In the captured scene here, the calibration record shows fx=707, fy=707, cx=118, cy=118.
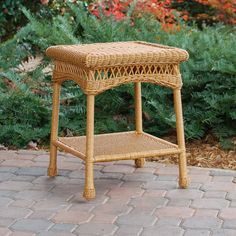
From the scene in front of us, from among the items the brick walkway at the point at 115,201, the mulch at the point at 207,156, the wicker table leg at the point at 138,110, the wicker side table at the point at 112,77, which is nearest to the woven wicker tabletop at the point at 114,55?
the wicker side table at the point at 112,77

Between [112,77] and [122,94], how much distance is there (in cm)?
154

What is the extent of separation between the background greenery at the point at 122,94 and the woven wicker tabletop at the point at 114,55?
0.94 metres

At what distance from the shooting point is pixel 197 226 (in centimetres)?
340

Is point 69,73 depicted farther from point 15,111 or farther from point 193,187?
point 15,111

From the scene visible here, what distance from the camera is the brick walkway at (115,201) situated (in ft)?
11.1

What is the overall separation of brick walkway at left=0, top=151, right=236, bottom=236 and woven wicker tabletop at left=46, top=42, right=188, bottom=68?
73 centimetres

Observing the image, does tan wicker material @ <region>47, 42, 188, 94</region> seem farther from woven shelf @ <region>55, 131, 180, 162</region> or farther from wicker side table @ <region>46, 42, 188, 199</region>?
woven shelf @ <region>55, 131, 180, 162</region>

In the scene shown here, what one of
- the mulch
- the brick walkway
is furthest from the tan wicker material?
the mulch

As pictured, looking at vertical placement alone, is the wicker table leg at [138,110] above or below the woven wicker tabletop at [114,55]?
below

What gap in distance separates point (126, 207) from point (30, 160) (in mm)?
1110

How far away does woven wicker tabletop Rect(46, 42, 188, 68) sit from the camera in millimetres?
3646

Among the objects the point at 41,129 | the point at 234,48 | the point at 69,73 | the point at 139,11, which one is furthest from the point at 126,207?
the point at 139,11

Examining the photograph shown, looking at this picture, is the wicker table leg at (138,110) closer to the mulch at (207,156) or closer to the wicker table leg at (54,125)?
the mulch at (207,156)

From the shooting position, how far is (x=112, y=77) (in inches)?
149
